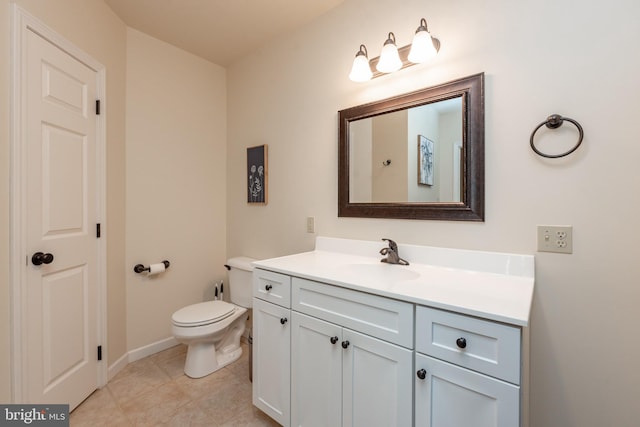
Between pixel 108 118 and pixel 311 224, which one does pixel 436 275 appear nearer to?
pixel 311 224

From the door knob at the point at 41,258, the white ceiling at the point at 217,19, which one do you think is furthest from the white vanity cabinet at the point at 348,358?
the white ceiling at the point at 217,19

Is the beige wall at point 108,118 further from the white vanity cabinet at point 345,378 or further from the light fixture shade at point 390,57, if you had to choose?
the light fixture shade at point 390,57

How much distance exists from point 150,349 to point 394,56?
271 cm

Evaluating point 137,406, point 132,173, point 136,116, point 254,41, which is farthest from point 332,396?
point 254,41

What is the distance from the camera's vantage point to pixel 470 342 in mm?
876

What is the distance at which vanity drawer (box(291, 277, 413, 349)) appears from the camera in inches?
39.8

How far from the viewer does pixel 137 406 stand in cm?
169

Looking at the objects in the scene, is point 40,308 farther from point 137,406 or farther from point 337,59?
point 337,59

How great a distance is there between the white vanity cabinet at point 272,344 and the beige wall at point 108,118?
1.11 m

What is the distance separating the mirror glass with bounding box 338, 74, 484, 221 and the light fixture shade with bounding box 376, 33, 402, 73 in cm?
16

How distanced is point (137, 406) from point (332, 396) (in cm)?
129

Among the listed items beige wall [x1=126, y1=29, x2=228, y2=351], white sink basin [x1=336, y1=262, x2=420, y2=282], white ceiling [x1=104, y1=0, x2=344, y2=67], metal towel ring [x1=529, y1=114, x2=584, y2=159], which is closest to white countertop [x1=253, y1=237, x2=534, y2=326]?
white sink basin [x1=336, y1=262, x2=420, y2=282]

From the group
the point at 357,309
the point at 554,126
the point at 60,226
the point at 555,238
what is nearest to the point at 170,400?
the point at 60,226

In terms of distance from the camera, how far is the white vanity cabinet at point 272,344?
1377 mm
